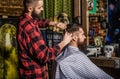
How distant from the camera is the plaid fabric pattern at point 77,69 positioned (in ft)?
15.5

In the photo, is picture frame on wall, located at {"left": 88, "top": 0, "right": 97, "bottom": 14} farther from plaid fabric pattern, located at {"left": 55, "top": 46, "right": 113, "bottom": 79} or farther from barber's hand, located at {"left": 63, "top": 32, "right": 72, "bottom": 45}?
barber's hand, located at {"left": 63, "top": 32, "right": 72, "bottom": 45}

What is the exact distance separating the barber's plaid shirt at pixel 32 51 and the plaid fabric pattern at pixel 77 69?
22 centimetres

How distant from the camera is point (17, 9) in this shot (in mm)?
7039

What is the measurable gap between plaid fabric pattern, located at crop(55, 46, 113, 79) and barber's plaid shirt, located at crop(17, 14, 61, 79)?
22 cm

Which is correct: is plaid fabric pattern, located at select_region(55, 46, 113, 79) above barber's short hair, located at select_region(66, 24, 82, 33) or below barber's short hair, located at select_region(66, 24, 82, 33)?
below

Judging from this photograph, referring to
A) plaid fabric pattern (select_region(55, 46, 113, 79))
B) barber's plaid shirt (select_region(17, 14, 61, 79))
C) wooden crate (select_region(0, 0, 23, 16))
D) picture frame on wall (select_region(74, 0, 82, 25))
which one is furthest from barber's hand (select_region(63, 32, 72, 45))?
picture frame on wall (select_region(74, 0, 82, 25))

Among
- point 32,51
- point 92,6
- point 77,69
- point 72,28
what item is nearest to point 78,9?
point 92,6

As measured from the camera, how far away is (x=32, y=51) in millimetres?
4508

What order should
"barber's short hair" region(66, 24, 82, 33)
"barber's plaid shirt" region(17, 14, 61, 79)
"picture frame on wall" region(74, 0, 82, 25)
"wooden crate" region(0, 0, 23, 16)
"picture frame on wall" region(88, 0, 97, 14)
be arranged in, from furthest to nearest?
"picture frame on wall" region(88, 0, 97, 14)
"picture frame on wall" region(74, 0, 82, 25)
"wooden crate" region(0, 0, 23, 16)
"barber's short hair" region(66, 24, 82, 33)
"barber's plaid shirt" region(17, 14, 61, 79)

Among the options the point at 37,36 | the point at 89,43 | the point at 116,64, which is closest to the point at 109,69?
the point at 116,64

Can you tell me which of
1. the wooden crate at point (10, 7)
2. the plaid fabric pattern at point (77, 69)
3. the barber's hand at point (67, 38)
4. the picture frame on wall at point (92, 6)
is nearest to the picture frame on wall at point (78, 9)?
the picture frame on wall at point (92, 6)

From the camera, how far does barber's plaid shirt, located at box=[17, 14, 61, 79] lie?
4469 millimetres

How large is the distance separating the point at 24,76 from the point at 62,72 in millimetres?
436

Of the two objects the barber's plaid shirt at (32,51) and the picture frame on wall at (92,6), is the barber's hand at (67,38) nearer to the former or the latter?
the barber's plaid shirt at (32,51)
